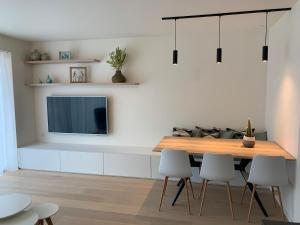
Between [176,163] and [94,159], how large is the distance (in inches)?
76.9

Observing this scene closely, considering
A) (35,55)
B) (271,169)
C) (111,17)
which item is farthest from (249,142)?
(35,55)

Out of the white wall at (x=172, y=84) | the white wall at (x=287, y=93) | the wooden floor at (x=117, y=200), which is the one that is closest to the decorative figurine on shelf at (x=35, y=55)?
the white wall at (x=172, y=84)

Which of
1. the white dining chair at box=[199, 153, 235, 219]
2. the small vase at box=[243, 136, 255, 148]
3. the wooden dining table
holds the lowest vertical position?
the white dining chair at box=[199, 153, 235, 219]

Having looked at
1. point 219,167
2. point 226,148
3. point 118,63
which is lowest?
point 219,167

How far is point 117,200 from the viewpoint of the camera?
3.61 meters

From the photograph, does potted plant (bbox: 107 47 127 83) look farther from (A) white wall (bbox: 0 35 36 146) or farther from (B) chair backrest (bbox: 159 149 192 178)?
(B) chair backrest (bbox: 159 149 192 178)

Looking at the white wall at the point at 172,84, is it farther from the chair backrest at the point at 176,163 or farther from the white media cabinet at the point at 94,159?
the chair backrest at the point at 176,163

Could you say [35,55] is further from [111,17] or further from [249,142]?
[249,142]

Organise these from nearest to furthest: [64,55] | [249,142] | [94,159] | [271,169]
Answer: [271,169] < [249,142] < [94,159] < [64,55]

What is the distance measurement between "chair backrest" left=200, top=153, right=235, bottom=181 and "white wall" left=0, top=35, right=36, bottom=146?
12.1 ft

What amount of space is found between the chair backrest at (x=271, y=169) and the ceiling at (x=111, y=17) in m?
1.73

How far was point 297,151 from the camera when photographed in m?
2.77

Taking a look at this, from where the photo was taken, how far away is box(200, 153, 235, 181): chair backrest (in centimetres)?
299

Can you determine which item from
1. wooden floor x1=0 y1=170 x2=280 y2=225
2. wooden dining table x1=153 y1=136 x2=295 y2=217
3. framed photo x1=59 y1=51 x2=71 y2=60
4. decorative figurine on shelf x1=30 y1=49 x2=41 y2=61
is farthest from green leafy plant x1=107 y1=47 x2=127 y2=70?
wooden floor x1=0 y1=170 x2=280 y2=225
